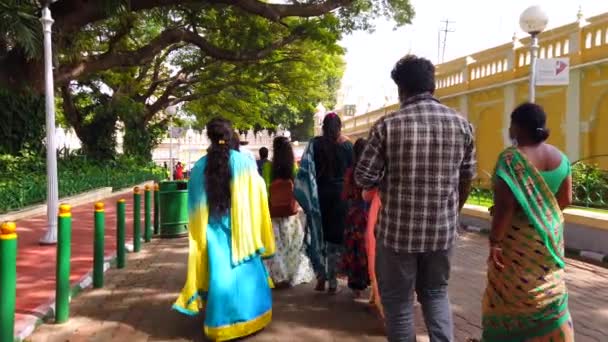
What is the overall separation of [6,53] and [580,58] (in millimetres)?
13492

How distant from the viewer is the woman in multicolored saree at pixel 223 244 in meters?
4.16

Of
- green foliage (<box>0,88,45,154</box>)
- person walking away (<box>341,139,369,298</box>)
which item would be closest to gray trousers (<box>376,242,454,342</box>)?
person walking away (<box>341,139,369,298</box>)

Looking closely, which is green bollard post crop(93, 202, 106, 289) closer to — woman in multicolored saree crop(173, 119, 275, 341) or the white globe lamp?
woman in multicolored saree crop(173, 119, 275, 341)

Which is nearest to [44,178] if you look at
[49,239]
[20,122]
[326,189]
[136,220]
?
[20,122]

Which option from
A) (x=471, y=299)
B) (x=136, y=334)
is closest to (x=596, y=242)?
(x=471, y=299)

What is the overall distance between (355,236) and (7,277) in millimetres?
2838

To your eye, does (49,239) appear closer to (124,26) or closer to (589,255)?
(589,255)

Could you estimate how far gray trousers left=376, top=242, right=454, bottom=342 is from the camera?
2885 millimetres

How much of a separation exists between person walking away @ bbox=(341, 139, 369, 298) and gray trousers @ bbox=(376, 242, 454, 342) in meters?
1.99

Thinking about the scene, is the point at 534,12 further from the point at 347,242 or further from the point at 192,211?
the point at 192,211

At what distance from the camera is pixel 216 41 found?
20.1 metres

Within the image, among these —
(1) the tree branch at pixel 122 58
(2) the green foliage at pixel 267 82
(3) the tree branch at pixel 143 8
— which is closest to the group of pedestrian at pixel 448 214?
(3) the tree branch at pixel 143 8

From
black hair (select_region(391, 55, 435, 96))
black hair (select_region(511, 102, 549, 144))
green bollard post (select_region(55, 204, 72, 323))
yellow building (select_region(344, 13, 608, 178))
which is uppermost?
yellow building (select_region(344, 13, 608, 178))

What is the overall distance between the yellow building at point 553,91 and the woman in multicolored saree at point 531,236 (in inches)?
376
